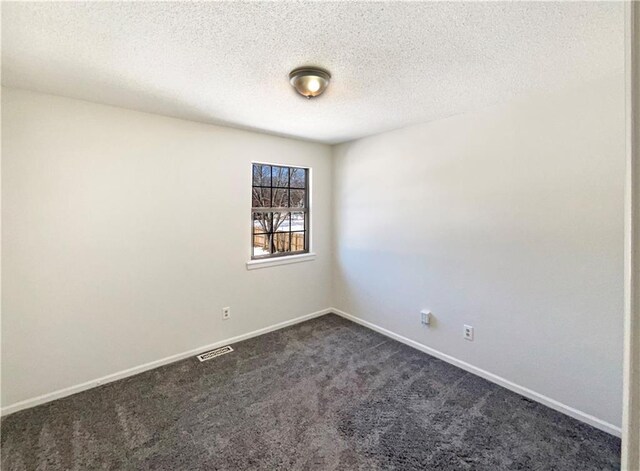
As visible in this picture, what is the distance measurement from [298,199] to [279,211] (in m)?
0.35

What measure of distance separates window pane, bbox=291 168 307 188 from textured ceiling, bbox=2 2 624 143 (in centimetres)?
139

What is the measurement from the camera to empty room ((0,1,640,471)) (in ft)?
5.25

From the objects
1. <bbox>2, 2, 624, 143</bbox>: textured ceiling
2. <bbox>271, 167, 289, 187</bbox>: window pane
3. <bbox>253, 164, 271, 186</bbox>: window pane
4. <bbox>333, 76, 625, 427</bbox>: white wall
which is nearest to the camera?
<bbox>2, 2, 624, 143</bbox>: textured ceiling

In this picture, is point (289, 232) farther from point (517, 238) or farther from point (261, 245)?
point (517, 238)

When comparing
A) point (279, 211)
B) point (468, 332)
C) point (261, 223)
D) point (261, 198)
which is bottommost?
point (468, 332)

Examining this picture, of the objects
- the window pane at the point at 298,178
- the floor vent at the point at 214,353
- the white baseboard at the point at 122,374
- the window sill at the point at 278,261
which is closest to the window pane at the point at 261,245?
the window sill at the point at 278,261

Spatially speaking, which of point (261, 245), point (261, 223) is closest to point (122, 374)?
point (261, 245)

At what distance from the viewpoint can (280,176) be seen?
3709 millimetres

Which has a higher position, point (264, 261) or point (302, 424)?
point (264, 261)

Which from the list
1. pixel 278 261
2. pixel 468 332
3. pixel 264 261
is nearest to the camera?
pixel 468 332

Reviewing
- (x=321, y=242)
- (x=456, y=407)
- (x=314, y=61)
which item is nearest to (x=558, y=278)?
(x=456, y=407)

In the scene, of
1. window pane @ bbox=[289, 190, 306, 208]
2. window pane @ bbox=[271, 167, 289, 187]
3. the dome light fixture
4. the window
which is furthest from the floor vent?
the dome light fixture

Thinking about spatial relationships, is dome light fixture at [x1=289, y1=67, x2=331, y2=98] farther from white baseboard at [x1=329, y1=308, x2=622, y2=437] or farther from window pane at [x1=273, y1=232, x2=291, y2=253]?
white baseboard at [x1=329, y1=308, x2=622, y2=437]

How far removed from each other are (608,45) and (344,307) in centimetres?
333
